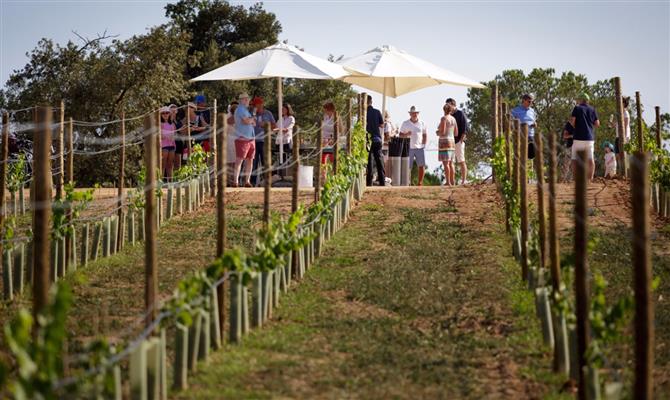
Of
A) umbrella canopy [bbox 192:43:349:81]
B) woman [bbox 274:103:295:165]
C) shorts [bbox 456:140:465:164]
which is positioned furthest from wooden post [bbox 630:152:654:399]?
umbrella canopy [bbox 192:43:349:81]

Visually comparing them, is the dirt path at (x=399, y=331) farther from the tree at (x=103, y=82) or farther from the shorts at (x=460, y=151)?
the tree at (x=103, y=82)

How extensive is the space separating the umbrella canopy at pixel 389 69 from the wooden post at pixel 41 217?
537 inches

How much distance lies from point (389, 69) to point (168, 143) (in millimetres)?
4458

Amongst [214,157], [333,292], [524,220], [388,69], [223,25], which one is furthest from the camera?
[223,25]

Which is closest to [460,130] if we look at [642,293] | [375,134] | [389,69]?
[375,134]

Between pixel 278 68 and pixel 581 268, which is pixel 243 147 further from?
pixel 581 268

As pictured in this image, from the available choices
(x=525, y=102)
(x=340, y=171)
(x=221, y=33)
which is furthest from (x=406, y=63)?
(x=221, y=33)

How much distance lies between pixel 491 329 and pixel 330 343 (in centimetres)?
149

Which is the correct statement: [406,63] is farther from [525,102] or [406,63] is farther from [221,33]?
[221,33]

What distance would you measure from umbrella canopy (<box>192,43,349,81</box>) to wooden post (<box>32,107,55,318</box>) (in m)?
12.4

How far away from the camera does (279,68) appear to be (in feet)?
68.3

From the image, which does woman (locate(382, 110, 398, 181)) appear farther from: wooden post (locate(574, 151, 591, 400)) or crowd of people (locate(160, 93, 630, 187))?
wooden post (locate(574, 151, 591, 400))

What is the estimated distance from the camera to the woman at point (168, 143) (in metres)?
19.5

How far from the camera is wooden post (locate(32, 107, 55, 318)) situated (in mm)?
7793
